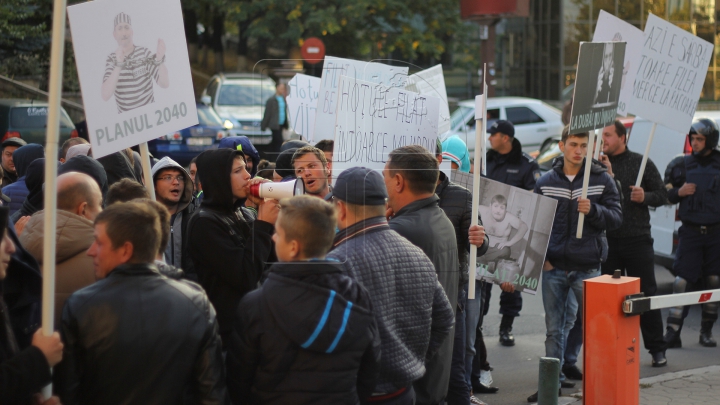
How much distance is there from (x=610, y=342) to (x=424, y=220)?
58.9 inches

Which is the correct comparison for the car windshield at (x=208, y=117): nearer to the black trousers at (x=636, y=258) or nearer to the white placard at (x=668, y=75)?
the white placard at (x=668, y=75)

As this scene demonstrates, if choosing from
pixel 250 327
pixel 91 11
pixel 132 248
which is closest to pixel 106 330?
pixel 132 248

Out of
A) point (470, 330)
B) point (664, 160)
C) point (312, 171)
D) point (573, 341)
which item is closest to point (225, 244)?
point (312, 171)

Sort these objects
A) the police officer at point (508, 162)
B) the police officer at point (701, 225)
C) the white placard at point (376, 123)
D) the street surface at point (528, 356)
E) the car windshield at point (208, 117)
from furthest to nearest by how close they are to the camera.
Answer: the car windshield at point (208, 117), the police officer at point (508, 162), the police officer at point (701, 225), the street surface at point (528, 356), the white placard at point (376, 123)

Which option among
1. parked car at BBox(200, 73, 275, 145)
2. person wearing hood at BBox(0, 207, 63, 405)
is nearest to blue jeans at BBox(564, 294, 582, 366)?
person wearing hood at BBox(0, 207, 63, 405)

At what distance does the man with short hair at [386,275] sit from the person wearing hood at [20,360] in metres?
1.19

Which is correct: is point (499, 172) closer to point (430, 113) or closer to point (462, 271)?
point (462, 271)

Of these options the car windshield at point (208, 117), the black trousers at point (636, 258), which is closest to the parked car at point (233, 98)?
the car windshield at point (208, 117)

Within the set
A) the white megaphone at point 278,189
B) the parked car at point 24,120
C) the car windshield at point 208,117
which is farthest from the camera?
the car windshield at point 208,117

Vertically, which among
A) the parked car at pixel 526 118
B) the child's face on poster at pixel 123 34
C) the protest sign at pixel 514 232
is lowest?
the parked car at pixel 526 118

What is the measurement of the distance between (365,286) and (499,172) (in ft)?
15.6

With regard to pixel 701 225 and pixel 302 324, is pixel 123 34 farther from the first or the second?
pixel 701 225

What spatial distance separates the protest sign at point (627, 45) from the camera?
719cm

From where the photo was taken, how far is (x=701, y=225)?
25.9 ft
